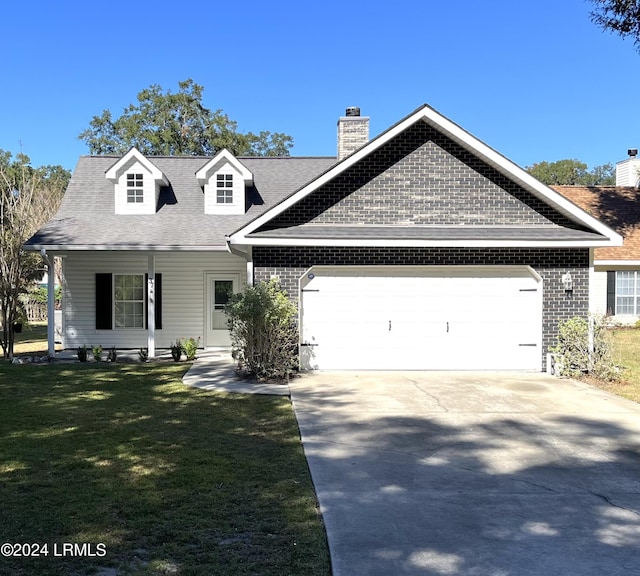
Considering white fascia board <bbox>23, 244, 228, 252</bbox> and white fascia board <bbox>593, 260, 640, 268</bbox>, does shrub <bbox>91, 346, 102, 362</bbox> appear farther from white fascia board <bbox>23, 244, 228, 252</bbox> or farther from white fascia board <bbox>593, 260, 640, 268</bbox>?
white fascia board <bbox>593, 260, 640, 268</bbox>

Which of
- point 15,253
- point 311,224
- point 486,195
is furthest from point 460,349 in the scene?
point 15,253

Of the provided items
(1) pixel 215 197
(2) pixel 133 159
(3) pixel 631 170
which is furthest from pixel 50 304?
(3) pixel 631 170

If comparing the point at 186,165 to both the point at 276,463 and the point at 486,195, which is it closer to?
the point at 486,195

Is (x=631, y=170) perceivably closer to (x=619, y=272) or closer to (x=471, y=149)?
(x=619, y=272)

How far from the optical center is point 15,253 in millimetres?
14398

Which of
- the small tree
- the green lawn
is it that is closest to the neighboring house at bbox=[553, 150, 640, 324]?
the small tree

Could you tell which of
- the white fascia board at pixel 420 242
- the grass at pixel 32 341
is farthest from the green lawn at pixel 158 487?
the grass at pixel 32 341

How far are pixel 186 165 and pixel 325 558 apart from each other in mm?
16684

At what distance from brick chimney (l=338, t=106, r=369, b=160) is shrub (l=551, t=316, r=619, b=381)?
760cm

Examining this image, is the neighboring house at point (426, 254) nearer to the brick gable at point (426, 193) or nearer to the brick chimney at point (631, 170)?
the brick gable at point (426, 193)

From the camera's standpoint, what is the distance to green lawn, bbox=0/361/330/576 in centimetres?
394

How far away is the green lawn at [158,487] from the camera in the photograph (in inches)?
155

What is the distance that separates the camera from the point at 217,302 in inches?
659

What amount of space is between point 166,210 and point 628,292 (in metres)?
17.4
